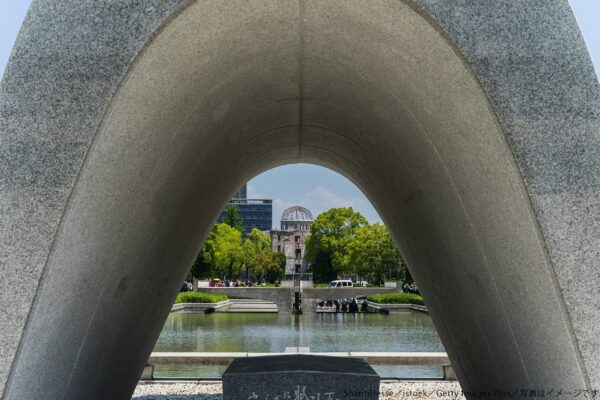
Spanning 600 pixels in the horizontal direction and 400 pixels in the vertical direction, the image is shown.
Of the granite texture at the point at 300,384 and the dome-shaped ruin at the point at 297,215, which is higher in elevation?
the dome-shaped ruin at the point at 297,215

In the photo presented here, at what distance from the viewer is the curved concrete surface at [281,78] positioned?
154 inches

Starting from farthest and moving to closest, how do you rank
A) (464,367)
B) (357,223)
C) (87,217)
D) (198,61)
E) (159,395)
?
(357,223)
(159,395)
(464,367)
(198,61)
(87,217)

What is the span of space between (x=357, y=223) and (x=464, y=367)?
215 feet

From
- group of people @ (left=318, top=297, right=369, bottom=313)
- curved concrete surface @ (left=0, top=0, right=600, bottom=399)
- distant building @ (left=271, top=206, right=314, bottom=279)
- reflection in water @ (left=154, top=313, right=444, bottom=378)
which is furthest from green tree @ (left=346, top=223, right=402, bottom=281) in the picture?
distant building @ (left=271, top=206, right=314, bottom=279)

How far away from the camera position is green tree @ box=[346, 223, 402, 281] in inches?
2387

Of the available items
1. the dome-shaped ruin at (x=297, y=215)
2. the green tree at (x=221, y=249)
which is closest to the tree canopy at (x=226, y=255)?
the green tree at (x=221, y=249)

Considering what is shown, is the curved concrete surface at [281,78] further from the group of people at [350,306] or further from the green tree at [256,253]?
the green tree at [256,253]

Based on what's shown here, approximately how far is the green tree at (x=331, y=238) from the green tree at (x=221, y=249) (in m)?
8.94

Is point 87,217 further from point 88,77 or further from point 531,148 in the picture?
point 531,148

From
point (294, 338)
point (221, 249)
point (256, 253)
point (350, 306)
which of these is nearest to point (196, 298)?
point (350, 306)

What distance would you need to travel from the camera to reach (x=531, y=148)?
3965 millimetres

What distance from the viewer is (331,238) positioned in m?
72.5

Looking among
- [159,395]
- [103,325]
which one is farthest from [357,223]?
[103,325]

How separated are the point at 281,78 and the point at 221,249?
6678cm
